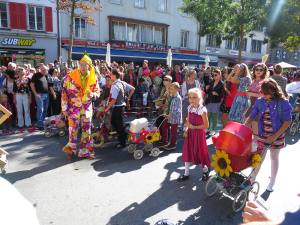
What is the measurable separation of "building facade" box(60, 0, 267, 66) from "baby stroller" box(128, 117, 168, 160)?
16.9m

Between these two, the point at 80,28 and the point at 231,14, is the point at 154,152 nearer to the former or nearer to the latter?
the point at 231,14

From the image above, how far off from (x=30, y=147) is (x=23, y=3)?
57.5 feet

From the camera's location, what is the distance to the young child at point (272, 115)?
4328mm

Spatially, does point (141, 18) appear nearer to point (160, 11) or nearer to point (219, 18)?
point (160, 11)

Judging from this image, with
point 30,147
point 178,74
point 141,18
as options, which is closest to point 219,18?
point 141,18

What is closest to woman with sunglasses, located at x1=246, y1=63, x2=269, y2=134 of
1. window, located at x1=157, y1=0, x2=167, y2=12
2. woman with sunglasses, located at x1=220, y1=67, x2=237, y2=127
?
woman with sunglasses, located at x1=220, y1=67, x2=237, y2=127

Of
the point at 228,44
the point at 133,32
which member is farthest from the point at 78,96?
the point at 228,44

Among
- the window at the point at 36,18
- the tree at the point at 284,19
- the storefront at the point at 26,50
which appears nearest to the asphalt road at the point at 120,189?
the storefront at the point at 26,50

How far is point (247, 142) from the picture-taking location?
4074 mm

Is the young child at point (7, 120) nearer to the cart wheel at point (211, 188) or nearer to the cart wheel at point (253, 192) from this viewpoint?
the cart wheel at point (211, 188)

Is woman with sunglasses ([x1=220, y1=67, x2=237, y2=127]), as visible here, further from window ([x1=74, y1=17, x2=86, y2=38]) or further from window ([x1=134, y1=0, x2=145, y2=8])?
window ([x1=134, y1=0, x2=145, y2=8])

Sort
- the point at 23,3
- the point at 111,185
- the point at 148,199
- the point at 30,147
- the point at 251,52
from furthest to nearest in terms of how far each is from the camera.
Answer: the point at 251,52, the point at 23,3, the point at 30,147, the point at 111,185, the point at 148,199

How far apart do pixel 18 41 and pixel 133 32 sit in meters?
10.2

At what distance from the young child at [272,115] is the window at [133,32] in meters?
23.7
